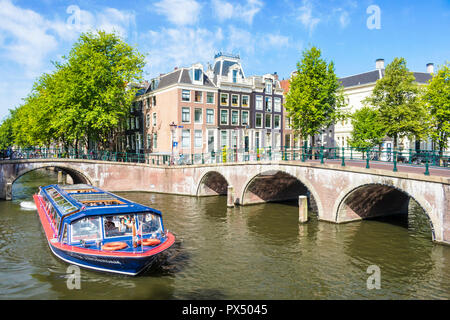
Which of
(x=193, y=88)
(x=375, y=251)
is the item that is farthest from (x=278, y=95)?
(x=375, y=251)

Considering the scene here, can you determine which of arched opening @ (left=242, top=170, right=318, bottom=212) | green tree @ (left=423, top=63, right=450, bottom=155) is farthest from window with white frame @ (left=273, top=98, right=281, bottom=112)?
green tree @ (left=423, top=63, right=450, bottom=155)

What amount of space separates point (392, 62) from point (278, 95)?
57.1 ft

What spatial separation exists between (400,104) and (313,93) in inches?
360

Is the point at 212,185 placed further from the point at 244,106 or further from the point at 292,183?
the point at 244,106

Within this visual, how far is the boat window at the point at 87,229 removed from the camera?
14047 mm

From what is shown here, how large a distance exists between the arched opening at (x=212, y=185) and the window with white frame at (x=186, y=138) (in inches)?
351

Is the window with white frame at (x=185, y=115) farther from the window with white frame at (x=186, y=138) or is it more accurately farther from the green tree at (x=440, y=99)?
the green tree at (x=440, y=99)

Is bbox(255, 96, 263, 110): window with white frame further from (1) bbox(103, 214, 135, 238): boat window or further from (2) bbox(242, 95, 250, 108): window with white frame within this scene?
(1) bbox(103, 214, 135, 238): boat window

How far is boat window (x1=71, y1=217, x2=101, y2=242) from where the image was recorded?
46.1 ft

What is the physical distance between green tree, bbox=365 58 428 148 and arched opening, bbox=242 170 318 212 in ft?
38.9

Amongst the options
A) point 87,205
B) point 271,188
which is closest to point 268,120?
point 271,188
